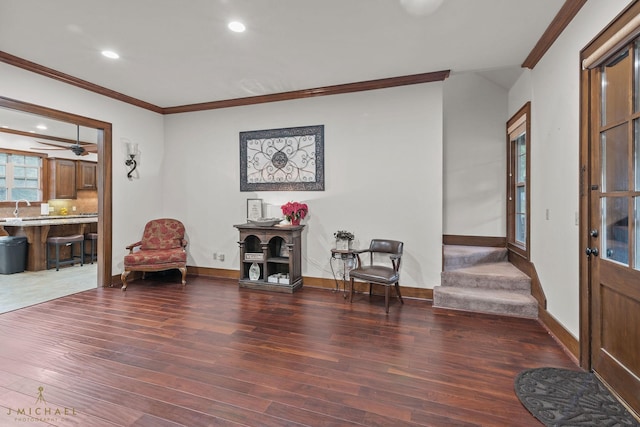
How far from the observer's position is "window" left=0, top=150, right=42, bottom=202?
625 cm

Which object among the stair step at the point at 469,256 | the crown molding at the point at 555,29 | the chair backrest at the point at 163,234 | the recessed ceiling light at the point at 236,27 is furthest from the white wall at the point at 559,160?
the chair backrest at the point at 163,234

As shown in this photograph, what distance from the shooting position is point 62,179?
7.07m

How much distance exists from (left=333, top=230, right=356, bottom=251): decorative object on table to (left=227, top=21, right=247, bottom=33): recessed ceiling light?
2557 millimetres

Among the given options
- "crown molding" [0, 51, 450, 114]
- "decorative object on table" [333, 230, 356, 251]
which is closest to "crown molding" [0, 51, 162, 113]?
"crown molding" [0, 51, 450, 114]

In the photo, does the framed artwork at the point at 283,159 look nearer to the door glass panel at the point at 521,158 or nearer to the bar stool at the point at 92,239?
the door glass panel at the point at 521,158

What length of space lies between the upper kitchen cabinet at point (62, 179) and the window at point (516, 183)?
9.02m

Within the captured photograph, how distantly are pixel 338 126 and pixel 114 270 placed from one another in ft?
12.7

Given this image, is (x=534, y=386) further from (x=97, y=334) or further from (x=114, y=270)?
(x=114, y=270)

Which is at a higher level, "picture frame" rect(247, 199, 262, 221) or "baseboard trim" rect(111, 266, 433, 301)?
"picture frame" rect(247, 199, 262, 221)

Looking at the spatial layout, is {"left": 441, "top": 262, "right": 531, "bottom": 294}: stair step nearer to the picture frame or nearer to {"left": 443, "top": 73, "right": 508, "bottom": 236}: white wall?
{"left": 443, "top": 73, "right": 508, "bottom": 236}: white wall

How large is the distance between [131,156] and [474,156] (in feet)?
17.3

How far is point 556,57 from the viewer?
2754 millimetres

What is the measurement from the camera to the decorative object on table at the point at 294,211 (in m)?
4.30

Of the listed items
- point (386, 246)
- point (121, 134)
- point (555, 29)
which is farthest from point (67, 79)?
point (555, 29)
